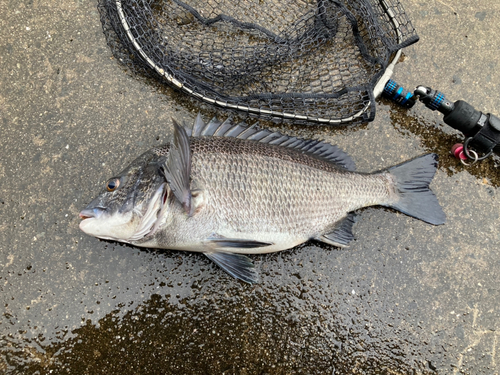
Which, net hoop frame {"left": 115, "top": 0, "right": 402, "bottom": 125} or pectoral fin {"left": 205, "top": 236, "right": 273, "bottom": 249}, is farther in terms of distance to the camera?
net hoop frame {"left": 115, "top": 0, "right": 402, "bottom": 125}

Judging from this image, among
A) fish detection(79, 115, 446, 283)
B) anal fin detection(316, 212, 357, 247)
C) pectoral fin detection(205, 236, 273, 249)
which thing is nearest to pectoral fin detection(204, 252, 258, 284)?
fish detection(79, 115, 446, 283)

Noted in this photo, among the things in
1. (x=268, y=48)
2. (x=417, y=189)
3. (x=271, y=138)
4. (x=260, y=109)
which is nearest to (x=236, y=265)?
(x=271, y=138)

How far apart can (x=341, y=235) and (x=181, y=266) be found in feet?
3.84

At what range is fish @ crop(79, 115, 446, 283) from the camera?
2018 millimetres

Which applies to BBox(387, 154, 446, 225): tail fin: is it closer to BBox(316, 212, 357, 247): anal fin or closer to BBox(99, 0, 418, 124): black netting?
BBox(316, 212, 357, 247): anal fin

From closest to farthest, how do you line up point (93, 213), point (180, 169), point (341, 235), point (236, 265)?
1. point (180, 169)
2. point (93, 213)
3. point (236, 265)
4. point (341, 235)

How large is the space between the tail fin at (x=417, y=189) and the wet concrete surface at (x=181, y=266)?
0.52 feet

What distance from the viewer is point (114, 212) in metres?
2.02

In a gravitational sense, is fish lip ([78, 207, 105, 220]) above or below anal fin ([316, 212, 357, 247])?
below

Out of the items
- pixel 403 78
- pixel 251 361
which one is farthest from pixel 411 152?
pixel 251 361

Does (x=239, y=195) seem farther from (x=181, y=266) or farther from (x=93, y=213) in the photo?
(x=93, y=213)

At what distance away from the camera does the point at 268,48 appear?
244 centimetres

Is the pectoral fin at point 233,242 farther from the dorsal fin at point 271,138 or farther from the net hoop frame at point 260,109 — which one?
the net hoop frame at point 260,109

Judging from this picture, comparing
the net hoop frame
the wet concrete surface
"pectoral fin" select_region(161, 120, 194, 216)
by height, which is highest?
the net hoop frame
